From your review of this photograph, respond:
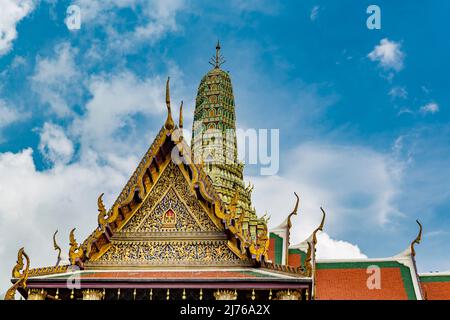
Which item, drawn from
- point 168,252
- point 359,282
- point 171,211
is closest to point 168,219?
point 171,211

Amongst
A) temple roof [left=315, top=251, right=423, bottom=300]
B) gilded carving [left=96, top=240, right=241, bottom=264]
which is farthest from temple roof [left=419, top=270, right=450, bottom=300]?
gilded carving [left=96, top=240, right=241, bottom=264]

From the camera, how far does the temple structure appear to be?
11156 millimetres

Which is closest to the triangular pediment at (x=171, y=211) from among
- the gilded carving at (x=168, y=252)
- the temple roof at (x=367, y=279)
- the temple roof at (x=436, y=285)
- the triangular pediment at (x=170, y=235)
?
the triangular pediment at (x=170, y=235)

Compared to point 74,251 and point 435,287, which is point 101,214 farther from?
point 435,287

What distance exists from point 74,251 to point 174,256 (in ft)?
6.79

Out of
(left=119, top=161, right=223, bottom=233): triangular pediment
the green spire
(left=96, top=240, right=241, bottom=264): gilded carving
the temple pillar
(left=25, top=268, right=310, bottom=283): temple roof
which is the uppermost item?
the green spire

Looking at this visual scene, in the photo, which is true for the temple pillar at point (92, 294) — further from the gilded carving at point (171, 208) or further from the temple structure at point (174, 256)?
the gilded carving at point (171, 208)

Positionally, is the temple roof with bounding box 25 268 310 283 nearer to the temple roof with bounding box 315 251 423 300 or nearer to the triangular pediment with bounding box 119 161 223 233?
the triangular pediment with bounding box 119 161 223 233

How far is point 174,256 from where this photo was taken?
12.2 metres

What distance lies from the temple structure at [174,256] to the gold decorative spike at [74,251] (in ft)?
0.07

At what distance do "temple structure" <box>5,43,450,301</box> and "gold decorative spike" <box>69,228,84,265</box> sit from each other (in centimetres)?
2

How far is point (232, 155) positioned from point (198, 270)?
15.7m
